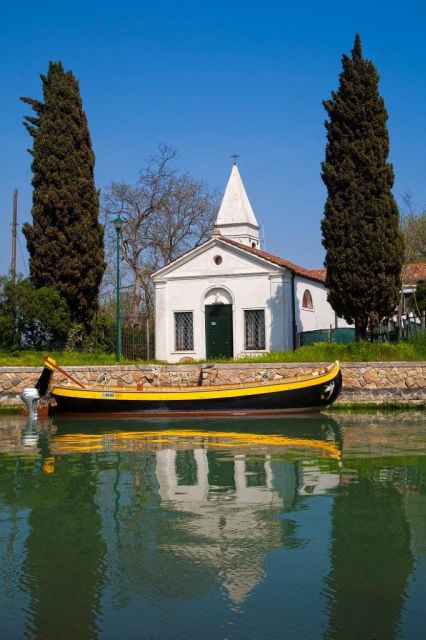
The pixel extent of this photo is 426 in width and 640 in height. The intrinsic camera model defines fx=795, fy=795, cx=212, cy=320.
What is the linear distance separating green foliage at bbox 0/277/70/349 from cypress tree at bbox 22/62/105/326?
1279 mm

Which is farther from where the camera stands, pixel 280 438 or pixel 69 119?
pixel 69 119

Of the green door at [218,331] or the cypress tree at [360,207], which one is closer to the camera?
the cypress tree at [360,207]

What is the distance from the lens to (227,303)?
3094 cm

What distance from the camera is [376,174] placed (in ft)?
86.7

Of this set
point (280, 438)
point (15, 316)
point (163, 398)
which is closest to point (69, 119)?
point (15, 316)

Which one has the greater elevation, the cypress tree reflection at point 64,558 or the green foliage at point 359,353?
the green foliage at point 359,353

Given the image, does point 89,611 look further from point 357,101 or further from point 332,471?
point 357,101

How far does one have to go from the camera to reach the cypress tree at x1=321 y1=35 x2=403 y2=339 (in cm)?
2603

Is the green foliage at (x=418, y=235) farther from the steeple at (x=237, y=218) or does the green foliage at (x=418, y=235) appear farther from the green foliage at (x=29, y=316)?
the green foliage at (x=29, y=316)

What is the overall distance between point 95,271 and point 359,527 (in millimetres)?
21837

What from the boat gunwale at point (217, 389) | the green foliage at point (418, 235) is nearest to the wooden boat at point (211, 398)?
the boat gunwale at point (217, 389)

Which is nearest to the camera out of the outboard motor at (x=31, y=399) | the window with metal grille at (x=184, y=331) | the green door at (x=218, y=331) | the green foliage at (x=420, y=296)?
the outboard motor at (x=31, y=399)

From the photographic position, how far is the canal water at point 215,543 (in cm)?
573

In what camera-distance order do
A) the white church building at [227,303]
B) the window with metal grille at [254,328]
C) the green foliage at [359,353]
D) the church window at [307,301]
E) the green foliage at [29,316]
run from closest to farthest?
the green foliage at [359,353]
the green foliage at [29,316]
the white church building at [227,303]
the window with metal grille at [254,328]
the church window at [307,301]
